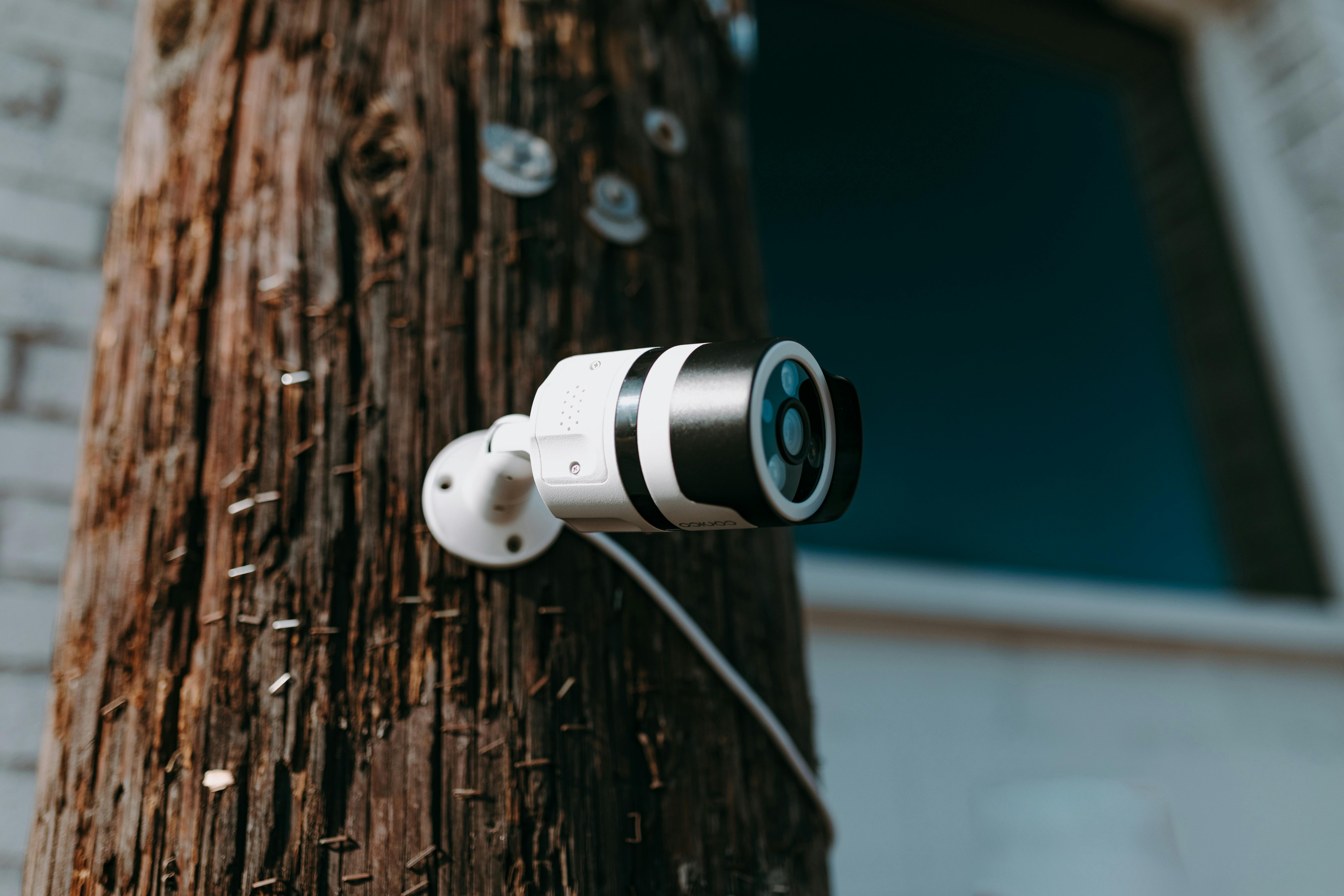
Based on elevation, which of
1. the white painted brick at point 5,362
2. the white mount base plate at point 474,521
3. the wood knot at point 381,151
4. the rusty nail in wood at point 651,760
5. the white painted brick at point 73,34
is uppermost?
the white painted brick at point 73,34

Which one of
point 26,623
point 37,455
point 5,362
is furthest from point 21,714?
point 5,362

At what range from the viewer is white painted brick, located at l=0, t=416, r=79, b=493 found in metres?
0.93

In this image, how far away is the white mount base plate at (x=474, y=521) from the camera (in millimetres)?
480

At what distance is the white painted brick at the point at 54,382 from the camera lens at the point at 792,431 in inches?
36.0

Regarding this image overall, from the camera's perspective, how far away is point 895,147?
186 centimetres

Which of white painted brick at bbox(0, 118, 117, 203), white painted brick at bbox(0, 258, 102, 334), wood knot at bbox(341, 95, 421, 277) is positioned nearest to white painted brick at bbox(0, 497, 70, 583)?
white painted brick at bbox(0, 258, 102, 334)

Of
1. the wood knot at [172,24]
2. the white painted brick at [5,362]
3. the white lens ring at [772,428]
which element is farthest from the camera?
the white painted brick at [5,362]

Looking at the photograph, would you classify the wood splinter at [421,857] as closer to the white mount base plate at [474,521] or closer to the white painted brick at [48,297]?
the white mount base plate at [474,521]

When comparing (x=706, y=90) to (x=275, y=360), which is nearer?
(x=275, y=360)

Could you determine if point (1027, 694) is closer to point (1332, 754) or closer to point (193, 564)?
point (1332, 754)

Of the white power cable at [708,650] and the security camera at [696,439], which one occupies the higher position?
the security camera at [696,439]

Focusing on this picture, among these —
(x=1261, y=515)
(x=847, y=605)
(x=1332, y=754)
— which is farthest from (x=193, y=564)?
(x=1261, y=515)

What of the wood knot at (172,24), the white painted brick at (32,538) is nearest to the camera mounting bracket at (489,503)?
the wood knot at (172,24)

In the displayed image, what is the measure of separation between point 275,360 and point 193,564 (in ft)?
0.40
